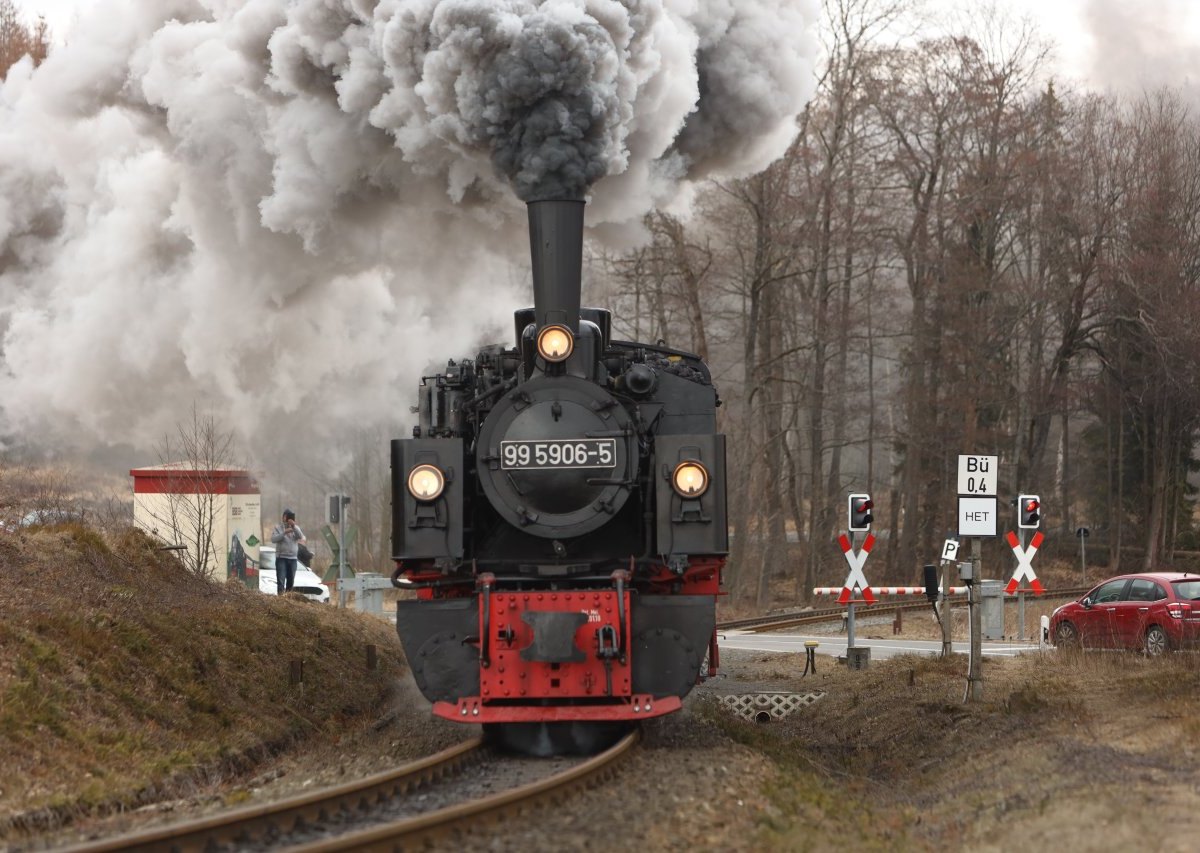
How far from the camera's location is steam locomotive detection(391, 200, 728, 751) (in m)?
8.93

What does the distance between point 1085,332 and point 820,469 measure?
7.84 meters

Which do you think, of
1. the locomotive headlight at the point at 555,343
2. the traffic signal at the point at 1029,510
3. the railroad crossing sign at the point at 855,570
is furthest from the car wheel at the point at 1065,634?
the locomotive headlight at the point at 555,343

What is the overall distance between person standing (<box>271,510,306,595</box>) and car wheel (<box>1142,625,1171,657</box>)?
11.0m

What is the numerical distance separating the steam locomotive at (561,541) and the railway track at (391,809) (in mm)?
402

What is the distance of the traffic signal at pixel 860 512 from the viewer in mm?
16719

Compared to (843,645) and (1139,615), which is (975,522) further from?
(843,645)

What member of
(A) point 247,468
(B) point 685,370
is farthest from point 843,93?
(B) point 685,370

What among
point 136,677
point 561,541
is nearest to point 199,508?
point 136,677

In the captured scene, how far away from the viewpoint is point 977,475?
11.7 meters

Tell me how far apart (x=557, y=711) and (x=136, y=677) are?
10.8 ft

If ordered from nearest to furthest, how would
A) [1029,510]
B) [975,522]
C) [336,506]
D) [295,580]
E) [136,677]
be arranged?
[136,677], [975,522], [1029,510], [336,506], [295,580]

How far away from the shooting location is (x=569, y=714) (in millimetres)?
8789

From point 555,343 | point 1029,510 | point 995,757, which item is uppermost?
point 555,343

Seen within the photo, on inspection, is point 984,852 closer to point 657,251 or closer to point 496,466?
point 496,466
